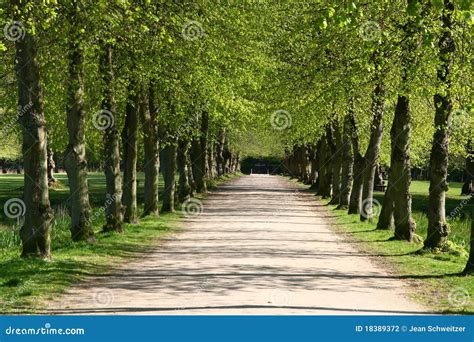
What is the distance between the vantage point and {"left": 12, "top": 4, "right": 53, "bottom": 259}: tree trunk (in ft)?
51.2

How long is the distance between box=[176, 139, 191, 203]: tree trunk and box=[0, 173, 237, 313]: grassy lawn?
11.4 metres

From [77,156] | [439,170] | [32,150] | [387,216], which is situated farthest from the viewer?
[387,216]

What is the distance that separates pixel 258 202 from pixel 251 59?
2069cm

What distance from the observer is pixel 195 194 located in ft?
152

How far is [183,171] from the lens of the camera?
1545 inches

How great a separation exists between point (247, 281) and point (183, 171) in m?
25.6

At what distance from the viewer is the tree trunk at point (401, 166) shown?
22691 millimetres

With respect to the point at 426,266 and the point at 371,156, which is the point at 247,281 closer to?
the point at 426,266

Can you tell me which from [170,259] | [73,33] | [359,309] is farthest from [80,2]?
[359,309]

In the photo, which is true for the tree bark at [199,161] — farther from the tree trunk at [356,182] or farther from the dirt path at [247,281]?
the dirt path at [247,281]

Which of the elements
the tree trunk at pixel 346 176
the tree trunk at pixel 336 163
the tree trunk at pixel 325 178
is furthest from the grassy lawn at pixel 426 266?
the tree trunk at pixel 325 178

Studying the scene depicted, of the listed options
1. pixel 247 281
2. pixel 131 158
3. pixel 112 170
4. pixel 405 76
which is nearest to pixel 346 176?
pixel 131 158

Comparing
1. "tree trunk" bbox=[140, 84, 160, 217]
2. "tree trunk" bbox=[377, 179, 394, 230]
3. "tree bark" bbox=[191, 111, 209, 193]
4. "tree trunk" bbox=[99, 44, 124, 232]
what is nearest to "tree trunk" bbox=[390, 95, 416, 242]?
"tree trunk" bbox=[377, 179, 394, 230]

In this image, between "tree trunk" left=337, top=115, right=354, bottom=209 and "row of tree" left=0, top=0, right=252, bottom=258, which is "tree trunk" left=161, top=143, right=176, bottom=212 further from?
"tree trunk" left=337, top=115, right=354, bottom=209
